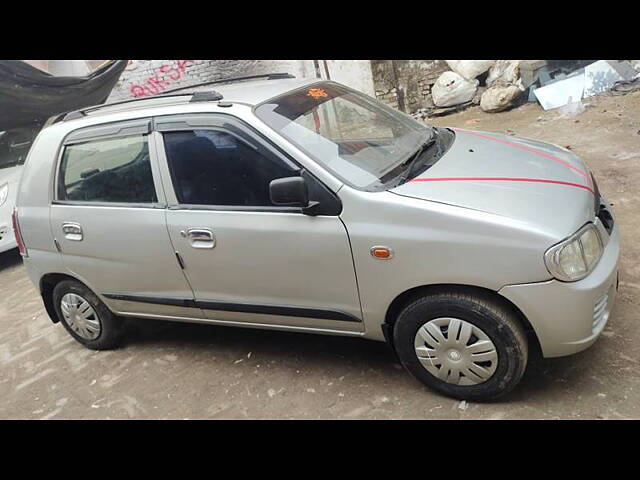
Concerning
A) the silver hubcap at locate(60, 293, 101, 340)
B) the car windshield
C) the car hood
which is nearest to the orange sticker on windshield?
the car windshield

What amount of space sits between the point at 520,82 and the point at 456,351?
6789 mm

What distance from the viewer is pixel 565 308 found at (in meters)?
2.51

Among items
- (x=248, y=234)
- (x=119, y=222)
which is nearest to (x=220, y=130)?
(x=248, y=234)

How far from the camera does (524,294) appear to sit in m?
2.52

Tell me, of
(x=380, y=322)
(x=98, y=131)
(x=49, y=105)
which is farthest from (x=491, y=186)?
(x=49, y=105)

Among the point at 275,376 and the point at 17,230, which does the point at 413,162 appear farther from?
the point at 17,230

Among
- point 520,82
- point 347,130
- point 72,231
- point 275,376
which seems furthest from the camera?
point 520,82

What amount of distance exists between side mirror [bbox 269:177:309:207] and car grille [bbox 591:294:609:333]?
1.54 metres

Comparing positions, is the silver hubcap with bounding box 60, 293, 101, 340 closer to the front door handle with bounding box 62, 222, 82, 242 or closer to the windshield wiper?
the front door handle with bounding box 62, 222, 82, 242

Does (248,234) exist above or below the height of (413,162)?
below

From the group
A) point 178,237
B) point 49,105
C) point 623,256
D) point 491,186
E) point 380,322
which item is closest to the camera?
point 491,186

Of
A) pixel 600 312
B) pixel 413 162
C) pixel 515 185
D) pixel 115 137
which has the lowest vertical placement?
pixel 600 312

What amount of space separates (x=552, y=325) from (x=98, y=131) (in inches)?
121
